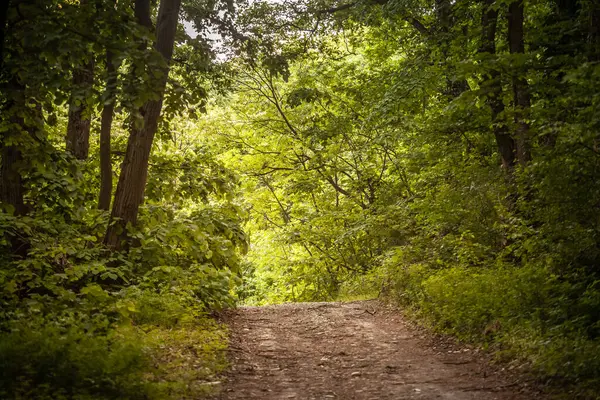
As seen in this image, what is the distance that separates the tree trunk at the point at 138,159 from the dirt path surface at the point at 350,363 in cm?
277

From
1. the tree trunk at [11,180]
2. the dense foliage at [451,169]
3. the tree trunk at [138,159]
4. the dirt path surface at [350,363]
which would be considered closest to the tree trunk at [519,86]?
the dense foliage at [451,169]

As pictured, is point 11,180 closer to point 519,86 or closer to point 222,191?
point 222,191

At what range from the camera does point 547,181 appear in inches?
291

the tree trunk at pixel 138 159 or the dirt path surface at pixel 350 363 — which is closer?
the dirt path surface at pixel 350 363

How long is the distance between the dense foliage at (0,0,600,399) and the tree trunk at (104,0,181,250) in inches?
1.4

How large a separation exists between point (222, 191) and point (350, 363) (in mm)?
5853

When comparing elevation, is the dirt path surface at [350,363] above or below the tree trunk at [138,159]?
below

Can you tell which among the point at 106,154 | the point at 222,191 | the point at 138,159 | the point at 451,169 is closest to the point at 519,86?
the point at 451,169

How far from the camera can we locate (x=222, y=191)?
1282cm

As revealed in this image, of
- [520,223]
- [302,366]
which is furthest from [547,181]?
[302,366]

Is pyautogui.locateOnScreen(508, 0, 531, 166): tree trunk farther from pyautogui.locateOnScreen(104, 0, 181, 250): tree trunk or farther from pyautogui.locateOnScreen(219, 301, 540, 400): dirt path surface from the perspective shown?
pyautogui.locateOnScreen(104, 0, 181, 250): tree trunk

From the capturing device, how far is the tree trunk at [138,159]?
10.2 meters

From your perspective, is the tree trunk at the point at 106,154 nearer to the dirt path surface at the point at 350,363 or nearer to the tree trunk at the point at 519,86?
the dirt path surface at the point at 350,363

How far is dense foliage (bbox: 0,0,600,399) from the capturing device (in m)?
6.67
